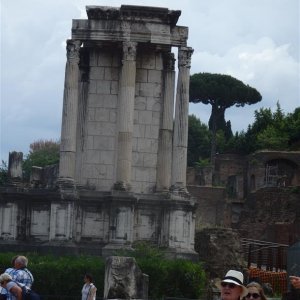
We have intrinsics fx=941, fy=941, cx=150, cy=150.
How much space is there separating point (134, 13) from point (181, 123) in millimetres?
3347

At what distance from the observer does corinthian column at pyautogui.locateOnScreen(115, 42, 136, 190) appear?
1005 inches

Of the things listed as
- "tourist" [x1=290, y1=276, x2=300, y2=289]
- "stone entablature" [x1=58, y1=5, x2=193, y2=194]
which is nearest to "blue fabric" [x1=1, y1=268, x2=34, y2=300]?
"tourist" [x1=290, y1=276, x2=300, y2=289]

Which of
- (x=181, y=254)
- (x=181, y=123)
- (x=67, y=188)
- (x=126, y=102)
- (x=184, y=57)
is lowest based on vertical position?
(x=181, y=254)

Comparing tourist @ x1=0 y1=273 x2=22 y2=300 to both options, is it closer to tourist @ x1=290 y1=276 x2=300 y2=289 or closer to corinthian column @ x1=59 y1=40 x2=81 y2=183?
tourist @ x1=290 y1=276 x2=300 y2=289

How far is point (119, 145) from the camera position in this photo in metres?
25.7

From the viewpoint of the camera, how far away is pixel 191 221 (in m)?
25.7

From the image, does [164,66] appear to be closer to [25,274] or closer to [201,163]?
[25,274]

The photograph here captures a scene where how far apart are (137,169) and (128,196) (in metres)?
1.69

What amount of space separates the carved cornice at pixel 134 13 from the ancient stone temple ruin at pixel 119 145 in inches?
1.1

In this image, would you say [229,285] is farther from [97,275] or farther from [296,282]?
[97,275]

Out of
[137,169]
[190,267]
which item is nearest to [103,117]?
[137,169]

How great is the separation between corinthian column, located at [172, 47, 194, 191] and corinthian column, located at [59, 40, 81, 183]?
2.81 m

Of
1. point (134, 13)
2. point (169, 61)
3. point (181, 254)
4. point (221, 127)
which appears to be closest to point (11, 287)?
point (181, 254)

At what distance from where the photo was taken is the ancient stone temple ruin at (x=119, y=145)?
2530cm
